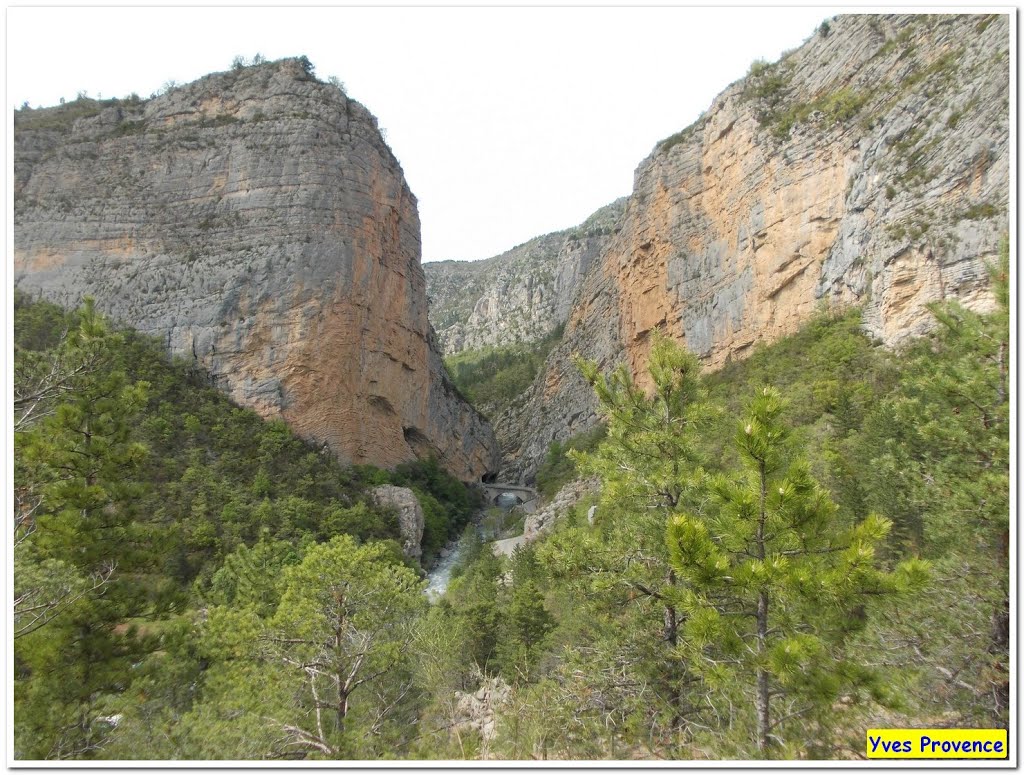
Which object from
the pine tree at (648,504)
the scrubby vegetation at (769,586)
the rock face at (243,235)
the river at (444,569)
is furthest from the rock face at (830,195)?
the rock face at (243,235)

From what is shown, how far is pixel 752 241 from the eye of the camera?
29.0 m

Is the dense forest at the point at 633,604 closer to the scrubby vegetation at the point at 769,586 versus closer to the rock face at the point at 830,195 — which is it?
the scrubby vegetation at the point at 769,586

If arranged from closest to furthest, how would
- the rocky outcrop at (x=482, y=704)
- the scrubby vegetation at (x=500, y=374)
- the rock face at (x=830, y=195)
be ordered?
the rocky outcrop at (x=482, y=704), the rock face at (x=830, y=195), the scrubby vegetation at (x=500, y=374)

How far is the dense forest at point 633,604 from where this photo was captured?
4.35 meters

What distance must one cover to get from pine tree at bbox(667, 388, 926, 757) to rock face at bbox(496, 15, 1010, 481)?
16.4 m

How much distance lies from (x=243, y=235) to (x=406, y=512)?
19.0 metres

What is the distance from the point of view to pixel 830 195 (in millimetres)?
24812

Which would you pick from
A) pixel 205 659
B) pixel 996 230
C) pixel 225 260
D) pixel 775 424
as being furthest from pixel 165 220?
pixel 996 230

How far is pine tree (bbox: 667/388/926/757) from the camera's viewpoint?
3.99 m

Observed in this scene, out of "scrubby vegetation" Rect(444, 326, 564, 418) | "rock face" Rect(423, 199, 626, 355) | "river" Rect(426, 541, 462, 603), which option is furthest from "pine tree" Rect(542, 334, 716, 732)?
"rock face" Rect(423, 199, 626, 355)

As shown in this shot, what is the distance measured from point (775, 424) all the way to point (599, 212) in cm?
12366

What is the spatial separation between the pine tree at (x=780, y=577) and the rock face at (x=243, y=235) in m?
27.9

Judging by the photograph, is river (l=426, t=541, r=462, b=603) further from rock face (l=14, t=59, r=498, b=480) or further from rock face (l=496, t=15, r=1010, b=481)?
rock face (l=496, t=15, r=1010, b=481)

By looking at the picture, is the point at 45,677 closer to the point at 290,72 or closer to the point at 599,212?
the point at 290,72
